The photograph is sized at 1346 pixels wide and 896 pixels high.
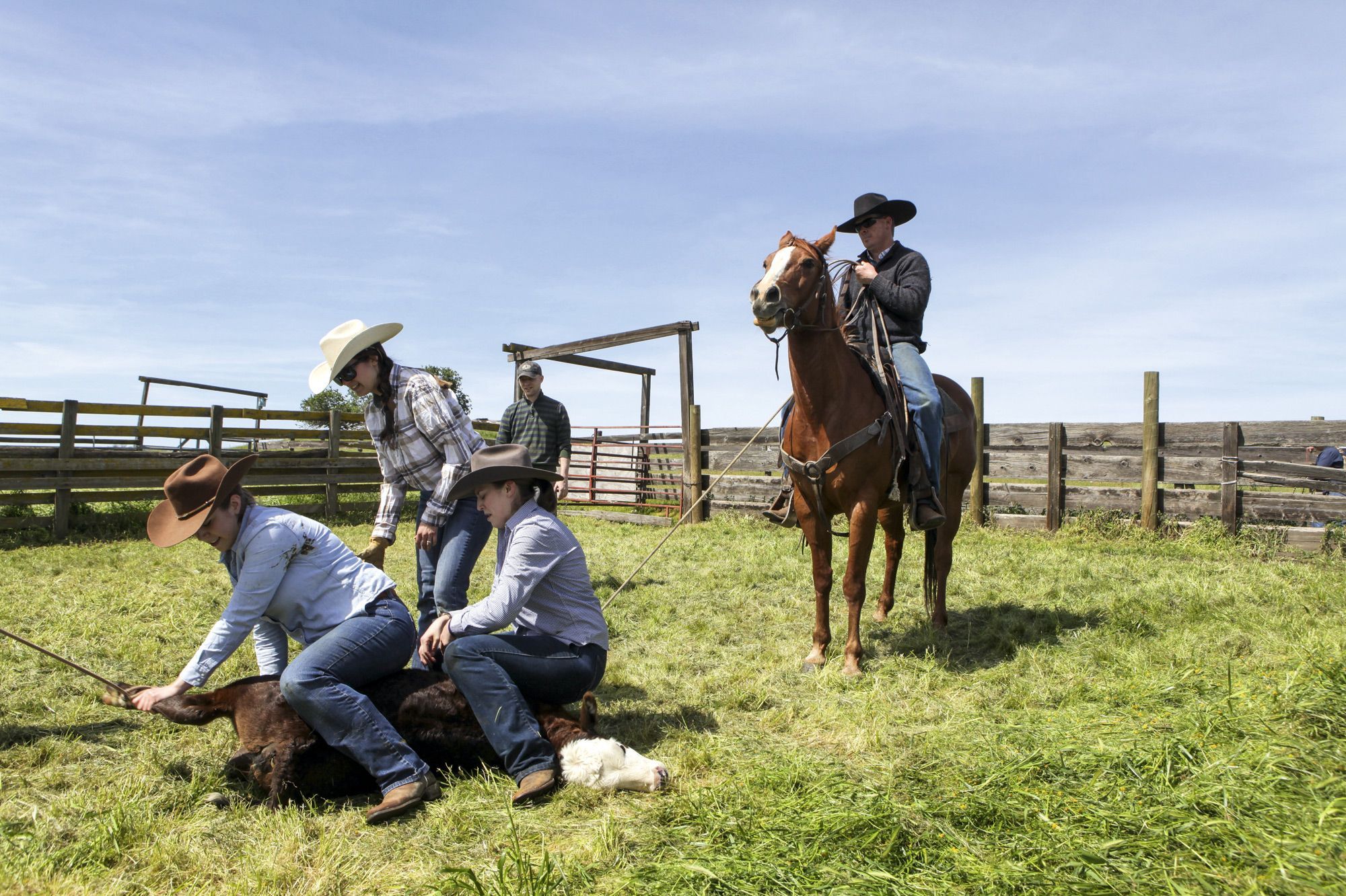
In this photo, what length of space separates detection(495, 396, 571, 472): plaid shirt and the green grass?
7.15 feet

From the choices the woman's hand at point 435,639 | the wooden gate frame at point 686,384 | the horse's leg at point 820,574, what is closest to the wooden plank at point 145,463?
the wooden gate frame at point 686,384

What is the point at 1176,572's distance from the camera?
776 centimetres

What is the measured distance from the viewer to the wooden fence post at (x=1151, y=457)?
10.1 meters

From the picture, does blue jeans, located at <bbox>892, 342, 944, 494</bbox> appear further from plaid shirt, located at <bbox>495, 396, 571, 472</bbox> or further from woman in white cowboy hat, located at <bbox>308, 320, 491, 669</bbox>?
plaid shirt, located at <bbox>495, 396, 571, 472</bbox>

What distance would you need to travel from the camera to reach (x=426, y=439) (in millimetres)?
4586

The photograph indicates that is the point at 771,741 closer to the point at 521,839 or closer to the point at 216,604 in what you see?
the point at 521,839

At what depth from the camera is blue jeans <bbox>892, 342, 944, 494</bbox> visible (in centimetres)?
557

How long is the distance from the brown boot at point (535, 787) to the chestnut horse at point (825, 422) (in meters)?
2.25

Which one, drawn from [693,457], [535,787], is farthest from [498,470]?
[693,457]

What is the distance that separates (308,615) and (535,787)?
1278mm

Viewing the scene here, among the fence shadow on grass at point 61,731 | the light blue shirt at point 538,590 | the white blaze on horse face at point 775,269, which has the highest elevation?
the white blaze on horse face at point 775,269

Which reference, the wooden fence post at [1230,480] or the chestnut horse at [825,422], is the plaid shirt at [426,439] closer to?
the chestnut horse at [825,422]

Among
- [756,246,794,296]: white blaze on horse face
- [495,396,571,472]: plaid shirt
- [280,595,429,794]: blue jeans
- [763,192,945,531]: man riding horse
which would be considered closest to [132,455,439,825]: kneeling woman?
[280,595,429,794]: blue jeans

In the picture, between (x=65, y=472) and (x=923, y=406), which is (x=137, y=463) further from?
(x=923, y=406)
